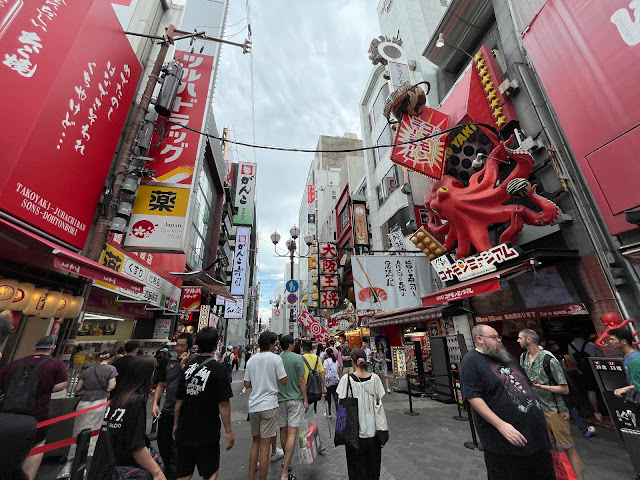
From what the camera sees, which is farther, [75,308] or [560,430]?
[75,308]

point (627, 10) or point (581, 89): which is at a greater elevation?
point (627, 10)

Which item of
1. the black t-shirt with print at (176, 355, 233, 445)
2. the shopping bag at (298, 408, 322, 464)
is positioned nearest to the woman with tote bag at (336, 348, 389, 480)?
the shopping bag at (298, 408, 322, 464)

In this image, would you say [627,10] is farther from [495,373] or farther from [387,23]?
[387,23]

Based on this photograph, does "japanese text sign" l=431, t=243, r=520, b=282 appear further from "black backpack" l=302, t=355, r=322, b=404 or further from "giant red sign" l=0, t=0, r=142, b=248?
"giant red sign" l=0, t=0, r=142, b=248

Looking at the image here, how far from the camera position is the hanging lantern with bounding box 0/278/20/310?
196 inches

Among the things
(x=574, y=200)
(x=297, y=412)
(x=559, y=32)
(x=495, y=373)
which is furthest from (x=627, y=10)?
(x=297, y=412)

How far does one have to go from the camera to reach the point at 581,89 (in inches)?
278

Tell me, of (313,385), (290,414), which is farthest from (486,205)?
(290,414)

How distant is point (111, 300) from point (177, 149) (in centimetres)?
645

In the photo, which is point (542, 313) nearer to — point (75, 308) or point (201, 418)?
point (201, 418)

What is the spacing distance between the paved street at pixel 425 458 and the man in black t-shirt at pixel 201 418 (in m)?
1.74

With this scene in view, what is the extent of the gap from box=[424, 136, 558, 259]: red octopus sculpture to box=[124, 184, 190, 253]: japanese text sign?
25.5 ft

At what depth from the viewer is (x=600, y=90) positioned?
6.64 m

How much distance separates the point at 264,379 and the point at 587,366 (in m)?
8.19
